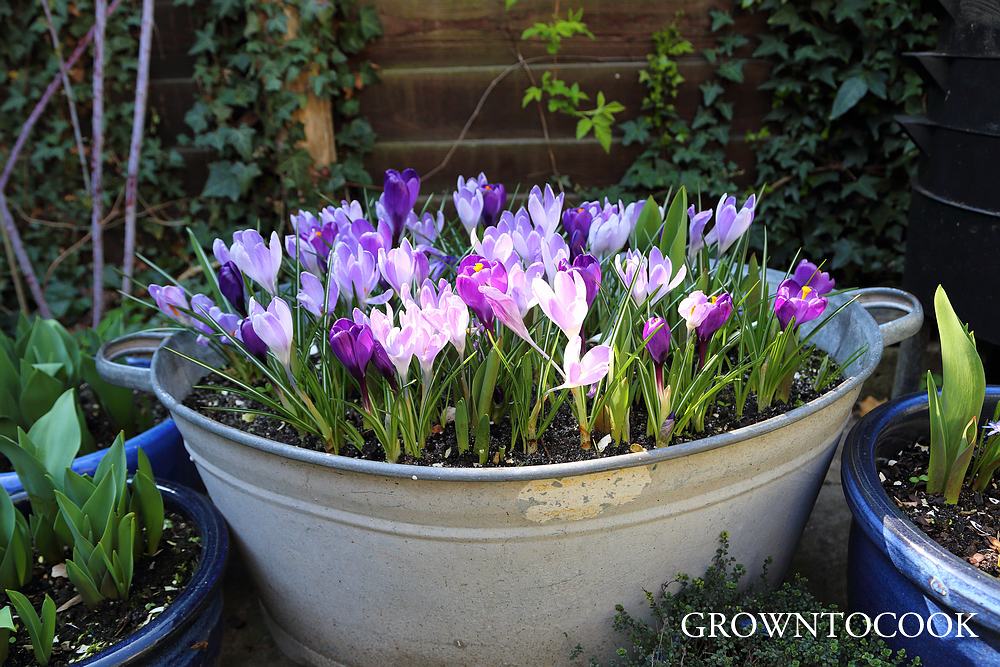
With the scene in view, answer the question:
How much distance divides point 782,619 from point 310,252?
91 cm

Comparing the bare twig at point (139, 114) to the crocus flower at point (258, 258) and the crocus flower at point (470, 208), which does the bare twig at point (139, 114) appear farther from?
the crocus flower at point (470, 208)

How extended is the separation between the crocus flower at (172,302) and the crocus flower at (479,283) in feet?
1.75

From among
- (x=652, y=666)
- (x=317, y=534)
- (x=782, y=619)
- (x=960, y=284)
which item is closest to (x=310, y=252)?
(x=317, y=534)

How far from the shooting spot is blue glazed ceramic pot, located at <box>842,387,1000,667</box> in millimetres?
949

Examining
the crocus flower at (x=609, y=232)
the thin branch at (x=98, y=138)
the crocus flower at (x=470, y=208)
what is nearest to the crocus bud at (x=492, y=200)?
the crocus flower at (x=470, y=208)

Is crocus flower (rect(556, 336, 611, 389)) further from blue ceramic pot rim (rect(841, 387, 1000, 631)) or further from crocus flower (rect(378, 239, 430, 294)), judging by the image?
blue ceramic pot rim (rect(841, 387, 1000, 631))

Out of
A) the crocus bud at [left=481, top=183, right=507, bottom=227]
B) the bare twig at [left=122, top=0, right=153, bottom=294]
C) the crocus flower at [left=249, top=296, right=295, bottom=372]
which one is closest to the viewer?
the crocus flower at [left=249, top=296, right=295, bottom=372]

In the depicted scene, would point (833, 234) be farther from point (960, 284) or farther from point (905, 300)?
point (905, 300)

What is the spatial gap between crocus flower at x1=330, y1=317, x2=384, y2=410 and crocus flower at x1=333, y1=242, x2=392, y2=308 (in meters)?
0.11

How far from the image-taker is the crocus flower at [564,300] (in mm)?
943

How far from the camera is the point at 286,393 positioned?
1123 mm

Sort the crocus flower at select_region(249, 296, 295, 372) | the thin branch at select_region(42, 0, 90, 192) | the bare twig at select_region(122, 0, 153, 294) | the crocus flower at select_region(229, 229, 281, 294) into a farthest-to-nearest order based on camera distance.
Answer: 1. the thin branch at select_region(42, 0, 90, 192)
2. the bare twig at select_region(122, 0, 153, 294)
3. the crocus flower at select_region(229, 229, 281, 294)
4. the crocus flower at select_region(249, 296, 295, 372)

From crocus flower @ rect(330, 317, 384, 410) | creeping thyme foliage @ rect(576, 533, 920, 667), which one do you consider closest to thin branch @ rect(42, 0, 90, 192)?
crocus flower @ rect(330, 317, 384, 410)

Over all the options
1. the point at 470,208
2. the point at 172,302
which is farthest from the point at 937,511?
the point at 172,302
